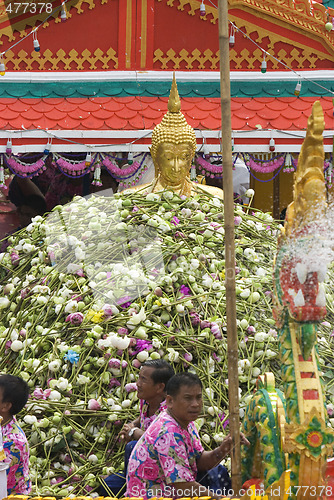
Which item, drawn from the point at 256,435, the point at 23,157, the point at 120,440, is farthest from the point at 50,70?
the point at 256,435

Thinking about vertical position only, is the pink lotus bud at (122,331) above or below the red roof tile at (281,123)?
below

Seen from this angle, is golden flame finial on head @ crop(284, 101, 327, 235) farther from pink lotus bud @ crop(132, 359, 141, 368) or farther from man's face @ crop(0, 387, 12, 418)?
man's face @ crop(0, 387, 12, 418)

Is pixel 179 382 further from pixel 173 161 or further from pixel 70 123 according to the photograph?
pixel 70 123

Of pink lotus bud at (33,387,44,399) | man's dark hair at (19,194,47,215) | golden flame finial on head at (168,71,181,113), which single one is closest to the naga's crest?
pink lotus bud at (33,387,44,399)

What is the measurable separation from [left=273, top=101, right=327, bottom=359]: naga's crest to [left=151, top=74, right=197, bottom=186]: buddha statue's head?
2908mm

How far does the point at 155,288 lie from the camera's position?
14.7 feet

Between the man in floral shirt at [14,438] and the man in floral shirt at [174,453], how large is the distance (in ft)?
1.53

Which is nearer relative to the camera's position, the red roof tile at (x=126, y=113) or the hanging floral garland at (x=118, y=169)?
the hanging floral garland at (x=118, y=169)

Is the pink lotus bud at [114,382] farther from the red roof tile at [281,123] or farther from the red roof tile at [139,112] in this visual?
the red roof tile at [281,123]

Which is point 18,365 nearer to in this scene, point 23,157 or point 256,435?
point 256,435

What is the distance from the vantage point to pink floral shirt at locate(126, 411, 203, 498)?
3408 millimetres

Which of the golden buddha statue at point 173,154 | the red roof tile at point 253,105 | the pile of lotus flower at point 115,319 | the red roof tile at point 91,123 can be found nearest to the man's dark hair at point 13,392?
the pile of lotus flower at point 115,319

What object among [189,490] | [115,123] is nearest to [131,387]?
[189,490]

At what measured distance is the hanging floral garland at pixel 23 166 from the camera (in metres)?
8.02
